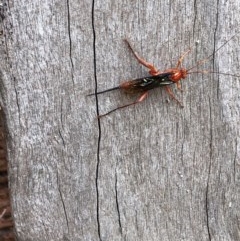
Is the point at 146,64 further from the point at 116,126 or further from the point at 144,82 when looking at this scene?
the point at 116,126

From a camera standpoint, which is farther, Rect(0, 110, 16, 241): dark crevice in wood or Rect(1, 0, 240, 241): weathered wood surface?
Rect(0, 110, 16, 241): dark crevice in wood

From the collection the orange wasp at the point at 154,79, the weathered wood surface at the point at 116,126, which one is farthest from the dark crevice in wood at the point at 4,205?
the orange wasp at the point at 154,79

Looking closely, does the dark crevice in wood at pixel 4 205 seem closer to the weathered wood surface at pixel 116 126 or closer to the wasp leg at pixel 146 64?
the weathered wood surface at pixel 116 126

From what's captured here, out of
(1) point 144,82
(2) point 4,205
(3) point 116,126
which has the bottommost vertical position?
(2) point 4,205

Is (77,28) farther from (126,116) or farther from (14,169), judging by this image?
(14,169)

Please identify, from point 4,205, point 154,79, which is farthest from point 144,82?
point 4,205

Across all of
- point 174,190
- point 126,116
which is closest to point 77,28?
point 126,116

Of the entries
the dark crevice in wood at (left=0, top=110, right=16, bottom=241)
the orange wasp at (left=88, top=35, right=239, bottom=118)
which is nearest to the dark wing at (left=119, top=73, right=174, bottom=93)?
the orange wasp at (left=88, top=35, right=239, bottom=118)

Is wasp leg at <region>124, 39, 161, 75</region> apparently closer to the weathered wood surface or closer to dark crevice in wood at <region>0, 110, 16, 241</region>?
the weathered wood surface

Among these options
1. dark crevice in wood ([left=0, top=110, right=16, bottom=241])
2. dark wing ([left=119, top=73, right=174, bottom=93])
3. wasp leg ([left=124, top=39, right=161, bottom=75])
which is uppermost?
wasp leg ([left=124, top=39, right=161, bottom=75])
